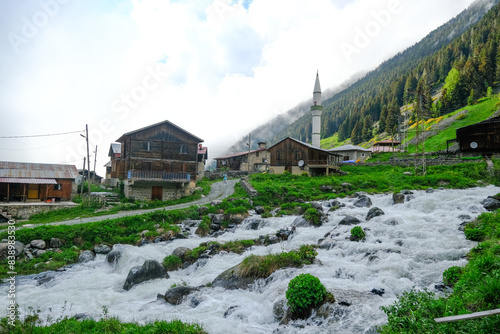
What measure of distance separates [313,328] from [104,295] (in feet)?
31.8

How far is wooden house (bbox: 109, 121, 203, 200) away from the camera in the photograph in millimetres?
34094

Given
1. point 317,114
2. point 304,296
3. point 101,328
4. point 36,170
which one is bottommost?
point 101,328

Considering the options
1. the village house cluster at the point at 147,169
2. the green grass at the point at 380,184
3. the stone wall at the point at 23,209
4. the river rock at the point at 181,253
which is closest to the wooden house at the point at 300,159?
the green grass at the point at 380,184

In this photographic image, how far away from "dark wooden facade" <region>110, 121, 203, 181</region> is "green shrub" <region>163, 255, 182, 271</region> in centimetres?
1993

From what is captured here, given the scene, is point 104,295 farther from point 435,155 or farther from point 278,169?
point 435,155

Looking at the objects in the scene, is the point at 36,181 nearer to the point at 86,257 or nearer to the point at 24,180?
the point at 24,180

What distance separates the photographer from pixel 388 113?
106812 millimetres

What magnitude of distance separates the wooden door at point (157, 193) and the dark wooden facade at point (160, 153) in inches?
71.9

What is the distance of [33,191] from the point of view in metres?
34.7

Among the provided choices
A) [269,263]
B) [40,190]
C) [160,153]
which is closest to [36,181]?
[40,190]

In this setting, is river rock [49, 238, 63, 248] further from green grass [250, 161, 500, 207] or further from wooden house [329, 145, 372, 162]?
wooden house [329, 145, 372, 162]

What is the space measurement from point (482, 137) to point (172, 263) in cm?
4683

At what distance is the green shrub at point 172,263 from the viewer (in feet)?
50.6

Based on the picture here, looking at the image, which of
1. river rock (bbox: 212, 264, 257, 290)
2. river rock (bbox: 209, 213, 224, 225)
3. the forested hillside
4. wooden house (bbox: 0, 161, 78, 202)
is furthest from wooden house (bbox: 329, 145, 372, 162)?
river rock (bbox: 212, 264, 257, 290)
